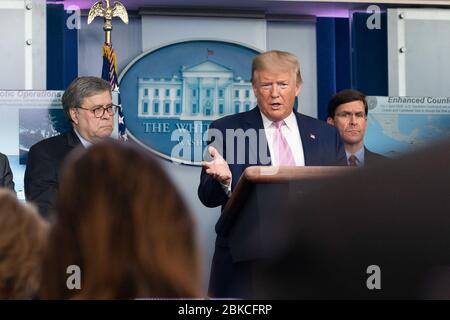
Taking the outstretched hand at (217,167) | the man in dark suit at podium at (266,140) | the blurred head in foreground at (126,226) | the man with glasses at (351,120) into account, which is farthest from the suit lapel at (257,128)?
the blurred head in foreground at (126,226)

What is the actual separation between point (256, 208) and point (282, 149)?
2.67ft

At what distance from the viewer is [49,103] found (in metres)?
4.66

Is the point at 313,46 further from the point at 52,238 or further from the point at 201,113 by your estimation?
the point at 52,238

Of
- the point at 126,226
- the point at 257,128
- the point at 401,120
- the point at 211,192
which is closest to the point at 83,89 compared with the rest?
the point at 257,128

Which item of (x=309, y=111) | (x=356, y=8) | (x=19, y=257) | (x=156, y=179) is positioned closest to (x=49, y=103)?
(x=309, y=111)

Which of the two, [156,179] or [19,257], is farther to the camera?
[19,257]

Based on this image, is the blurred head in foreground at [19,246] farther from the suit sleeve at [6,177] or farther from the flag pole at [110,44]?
the flag pole at [110,44]

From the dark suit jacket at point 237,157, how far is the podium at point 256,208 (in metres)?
0.11

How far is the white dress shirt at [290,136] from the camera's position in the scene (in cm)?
340

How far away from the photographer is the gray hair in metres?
3.98

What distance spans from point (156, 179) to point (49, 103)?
3.74m

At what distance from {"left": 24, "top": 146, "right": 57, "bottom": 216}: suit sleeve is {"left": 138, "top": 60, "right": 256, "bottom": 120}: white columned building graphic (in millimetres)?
1696

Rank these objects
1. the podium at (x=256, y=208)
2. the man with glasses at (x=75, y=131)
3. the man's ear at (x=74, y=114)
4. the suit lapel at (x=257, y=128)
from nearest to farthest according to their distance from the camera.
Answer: the podium at (x=256, y=208) → the suit lapel at (x=257, y=128) → the man with glasses at (x=75, y=131) → the man's ear at (x=74, y=114)

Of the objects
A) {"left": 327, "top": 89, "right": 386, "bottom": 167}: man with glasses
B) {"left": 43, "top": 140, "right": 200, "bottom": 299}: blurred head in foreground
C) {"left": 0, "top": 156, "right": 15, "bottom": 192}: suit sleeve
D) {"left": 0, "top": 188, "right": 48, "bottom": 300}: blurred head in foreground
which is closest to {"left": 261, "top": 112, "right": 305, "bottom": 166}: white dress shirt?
{"left": 327, "top": 89, "right": 386, "bottom": 167}: man with glasses
